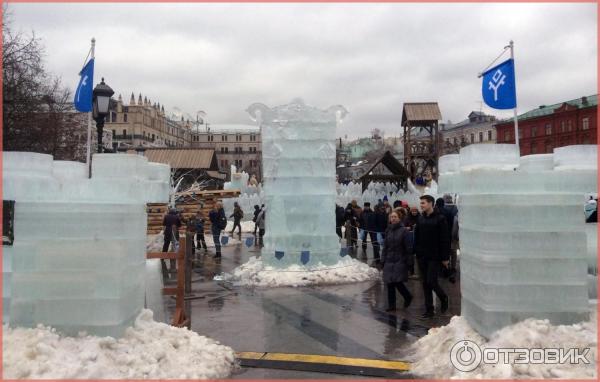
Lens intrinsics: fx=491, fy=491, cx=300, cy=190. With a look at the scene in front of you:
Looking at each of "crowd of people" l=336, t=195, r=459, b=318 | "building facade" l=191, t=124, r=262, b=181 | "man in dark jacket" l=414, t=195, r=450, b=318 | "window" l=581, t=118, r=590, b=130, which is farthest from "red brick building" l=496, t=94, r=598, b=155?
"building facade" l=191, t=124, r=262, b=181

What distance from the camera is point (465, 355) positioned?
201 inches

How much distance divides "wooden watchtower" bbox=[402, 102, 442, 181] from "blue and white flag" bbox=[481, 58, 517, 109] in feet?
73.4

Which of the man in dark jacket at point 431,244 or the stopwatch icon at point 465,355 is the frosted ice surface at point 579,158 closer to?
the stopwatch icon at point 465,355

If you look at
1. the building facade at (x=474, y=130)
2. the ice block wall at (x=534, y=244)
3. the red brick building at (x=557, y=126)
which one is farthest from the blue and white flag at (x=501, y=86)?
the building facade at (x=474, y=130)

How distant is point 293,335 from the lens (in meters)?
6.97

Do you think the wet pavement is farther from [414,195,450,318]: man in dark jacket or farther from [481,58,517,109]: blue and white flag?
[481,58,517,109]: blue and white flag

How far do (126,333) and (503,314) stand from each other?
4063 millimetres

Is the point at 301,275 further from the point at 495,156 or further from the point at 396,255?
the point at 495,156

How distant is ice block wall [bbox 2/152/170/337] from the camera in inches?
202

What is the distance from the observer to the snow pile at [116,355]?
14.3 ft

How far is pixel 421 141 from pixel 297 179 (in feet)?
64.5

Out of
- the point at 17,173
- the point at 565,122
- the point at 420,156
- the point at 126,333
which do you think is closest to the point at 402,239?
the point at 126,333

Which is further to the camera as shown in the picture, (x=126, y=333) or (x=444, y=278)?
(x=444, y=278)

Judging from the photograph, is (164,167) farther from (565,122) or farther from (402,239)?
(565,122)
